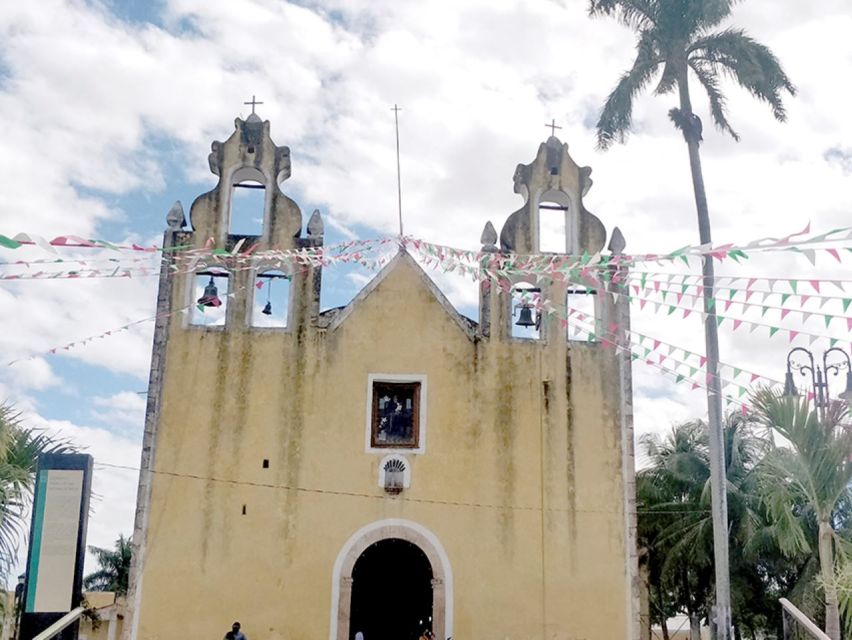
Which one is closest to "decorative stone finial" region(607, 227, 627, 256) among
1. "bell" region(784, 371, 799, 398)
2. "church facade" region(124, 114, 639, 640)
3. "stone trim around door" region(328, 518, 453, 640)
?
"church facade" region(124, 114, 639, 640)

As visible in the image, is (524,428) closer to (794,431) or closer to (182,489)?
(794,431)

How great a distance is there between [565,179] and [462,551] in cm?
603

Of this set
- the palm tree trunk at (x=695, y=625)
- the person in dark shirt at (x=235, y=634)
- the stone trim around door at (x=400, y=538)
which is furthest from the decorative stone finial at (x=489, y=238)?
the palm tree trunk at (x=695, y=625)

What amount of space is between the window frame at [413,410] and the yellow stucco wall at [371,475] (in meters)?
0.09

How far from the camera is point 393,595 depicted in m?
17.3

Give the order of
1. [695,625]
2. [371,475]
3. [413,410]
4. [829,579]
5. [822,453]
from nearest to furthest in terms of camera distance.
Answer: [829,579] < [822,453] < [371,475] < [413,410] < [695,625]

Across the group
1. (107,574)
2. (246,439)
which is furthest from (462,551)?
(107,574)

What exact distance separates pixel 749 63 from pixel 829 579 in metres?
9.15

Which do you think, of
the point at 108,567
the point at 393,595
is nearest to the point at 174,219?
the point at 393,595

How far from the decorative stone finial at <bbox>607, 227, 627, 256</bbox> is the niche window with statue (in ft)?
12.2

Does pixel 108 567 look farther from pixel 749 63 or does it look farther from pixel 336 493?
pixel 749 63

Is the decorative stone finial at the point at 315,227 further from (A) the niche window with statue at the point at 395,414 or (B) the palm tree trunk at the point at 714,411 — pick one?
(B) the palm tree trunk at the point at 714,411

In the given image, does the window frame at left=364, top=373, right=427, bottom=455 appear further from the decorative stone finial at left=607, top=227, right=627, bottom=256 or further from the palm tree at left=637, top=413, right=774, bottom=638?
the palm tree at left=637, top=413, right=774, bottom=638

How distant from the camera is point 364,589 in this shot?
55.6 ft
